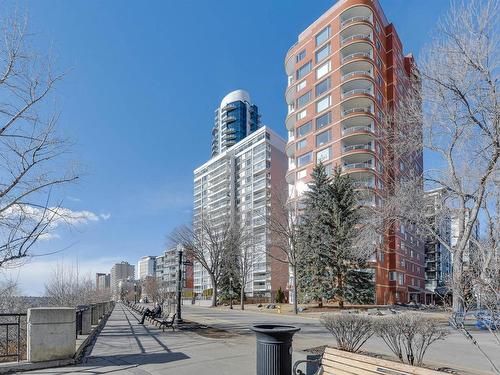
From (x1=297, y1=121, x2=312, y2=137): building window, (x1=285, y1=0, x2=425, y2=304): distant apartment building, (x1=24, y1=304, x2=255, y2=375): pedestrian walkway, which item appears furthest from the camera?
(x1=297, y1=121, x2=312, y2=137): building window

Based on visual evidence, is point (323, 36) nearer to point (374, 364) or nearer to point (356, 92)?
point (356, 92)

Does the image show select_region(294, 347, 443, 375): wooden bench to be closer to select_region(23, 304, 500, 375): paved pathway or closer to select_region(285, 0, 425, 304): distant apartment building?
select_region(23, 304, 500, 375): paved pathway

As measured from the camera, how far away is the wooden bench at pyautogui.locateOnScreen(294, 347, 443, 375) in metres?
5.17

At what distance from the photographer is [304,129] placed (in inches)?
2413

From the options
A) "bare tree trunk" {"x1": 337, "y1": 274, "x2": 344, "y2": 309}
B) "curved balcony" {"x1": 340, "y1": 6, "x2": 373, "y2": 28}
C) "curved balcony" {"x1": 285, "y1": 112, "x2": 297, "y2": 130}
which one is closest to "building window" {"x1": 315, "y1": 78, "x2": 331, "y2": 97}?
"curved balcony" {"x1": 285, "y1": 112, "x2": 297, "y2": 130}

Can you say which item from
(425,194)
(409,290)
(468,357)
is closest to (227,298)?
(409,290)

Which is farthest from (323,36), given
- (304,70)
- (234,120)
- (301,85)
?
(234,120)

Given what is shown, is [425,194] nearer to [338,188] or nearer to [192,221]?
[338,188]

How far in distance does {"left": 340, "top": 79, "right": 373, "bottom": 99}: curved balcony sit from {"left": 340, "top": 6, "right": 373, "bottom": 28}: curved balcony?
27.5 feet

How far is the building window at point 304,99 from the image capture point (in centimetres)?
6126

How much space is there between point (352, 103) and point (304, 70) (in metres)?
12.4

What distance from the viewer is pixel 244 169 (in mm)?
106438

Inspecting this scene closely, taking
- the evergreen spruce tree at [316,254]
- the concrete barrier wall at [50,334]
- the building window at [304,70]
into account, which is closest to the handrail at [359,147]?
the evergreen spruce tree at [316,254]

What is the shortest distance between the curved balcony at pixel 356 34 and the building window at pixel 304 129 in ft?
38.8
